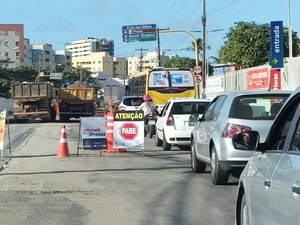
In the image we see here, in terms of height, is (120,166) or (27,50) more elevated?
(27,50)

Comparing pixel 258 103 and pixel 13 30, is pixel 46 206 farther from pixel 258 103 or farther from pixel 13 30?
pixel 13 30

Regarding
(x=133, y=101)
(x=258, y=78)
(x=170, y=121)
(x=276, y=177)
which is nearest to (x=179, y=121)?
(x=170, y=121)

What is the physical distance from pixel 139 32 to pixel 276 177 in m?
48.0

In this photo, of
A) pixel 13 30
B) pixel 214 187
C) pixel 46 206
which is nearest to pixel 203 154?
pixel 214 187

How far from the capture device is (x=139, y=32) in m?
51.6

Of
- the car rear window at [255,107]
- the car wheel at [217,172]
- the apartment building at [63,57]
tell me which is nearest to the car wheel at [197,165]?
the car wheel at [217,172]

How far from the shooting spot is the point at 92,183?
35.1 ft

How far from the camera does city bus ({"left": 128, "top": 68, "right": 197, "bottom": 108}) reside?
31109 mm

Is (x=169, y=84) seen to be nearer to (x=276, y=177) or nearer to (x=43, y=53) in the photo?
(x=276, y=177)

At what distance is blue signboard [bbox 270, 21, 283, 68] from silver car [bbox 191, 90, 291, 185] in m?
11.5

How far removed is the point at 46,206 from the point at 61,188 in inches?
62.5

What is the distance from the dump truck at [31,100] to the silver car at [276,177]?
3441cm

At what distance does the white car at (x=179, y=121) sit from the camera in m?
16.4

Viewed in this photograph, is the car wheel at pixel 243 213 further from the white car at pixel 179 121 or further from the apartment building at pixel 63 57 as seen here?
the apartment building at pixel 63 57
